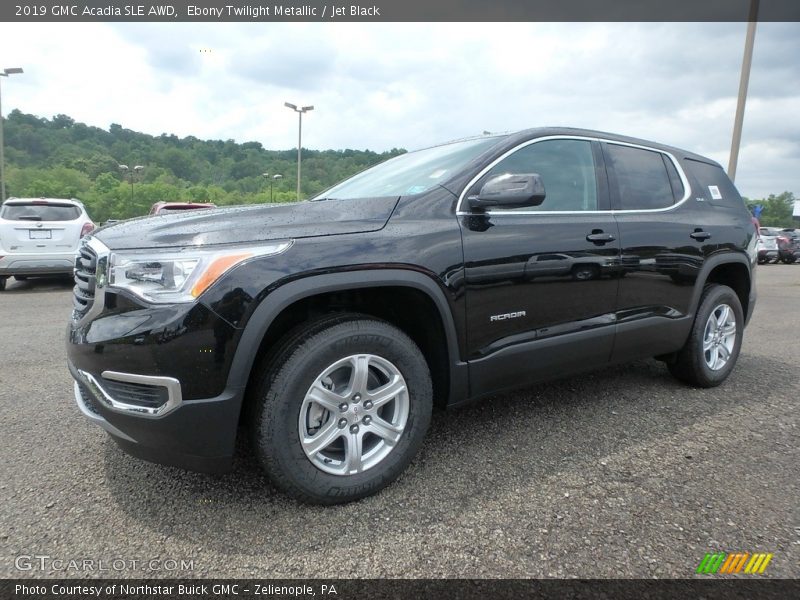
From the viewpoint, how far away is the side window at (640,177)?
10.2ft

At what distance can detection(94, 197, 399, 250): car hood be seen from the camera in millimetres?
1926

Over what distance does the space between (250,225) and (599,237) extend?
1.92 m

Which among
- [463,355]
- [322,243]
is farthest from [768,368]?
[322,243]

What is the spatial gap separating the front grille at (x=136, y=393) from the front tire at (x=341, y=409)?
0.35 metres

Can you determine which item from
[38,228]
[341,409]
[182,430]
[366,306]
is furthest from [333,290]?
[38,228]

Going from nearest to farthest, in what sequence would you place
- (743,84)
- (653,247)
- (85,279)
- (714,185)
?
1. (85,279)
2. (653,247)
3. (714,185)
4. (743,84)

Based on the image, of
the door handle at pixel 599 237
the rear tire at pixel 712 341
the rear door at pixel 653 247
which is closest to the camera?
the door handle at pixel 599 237

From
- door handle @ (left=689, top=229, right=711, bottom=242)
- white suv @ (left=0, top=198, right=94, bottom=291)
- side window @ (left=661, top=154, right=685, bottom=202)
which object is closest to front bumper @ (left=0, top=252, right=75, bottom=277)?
white suv @ (left=0, top=198, right=94, bottom=291)

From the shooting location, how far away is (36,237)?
766 cm

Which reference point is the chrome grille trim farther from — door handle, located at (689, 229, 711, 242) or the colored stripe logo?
door handle, located at (689, 229, 711, 242)

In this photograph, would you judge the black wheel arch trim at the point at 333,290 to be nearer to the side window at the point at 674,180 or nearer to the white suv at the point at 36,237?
the side window at the point at 674,180

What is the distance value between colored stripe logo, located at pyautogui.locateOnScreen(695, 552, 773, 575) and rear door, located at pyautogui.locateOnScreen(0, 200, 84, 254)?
8.85 m

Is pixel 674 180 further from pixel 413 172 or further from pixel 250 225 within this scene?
pixel 250 225

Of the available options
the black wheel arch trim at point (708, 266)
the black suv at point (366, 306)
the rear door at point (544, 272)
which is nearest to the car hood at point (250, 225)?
the black suv at point (366, 306)
